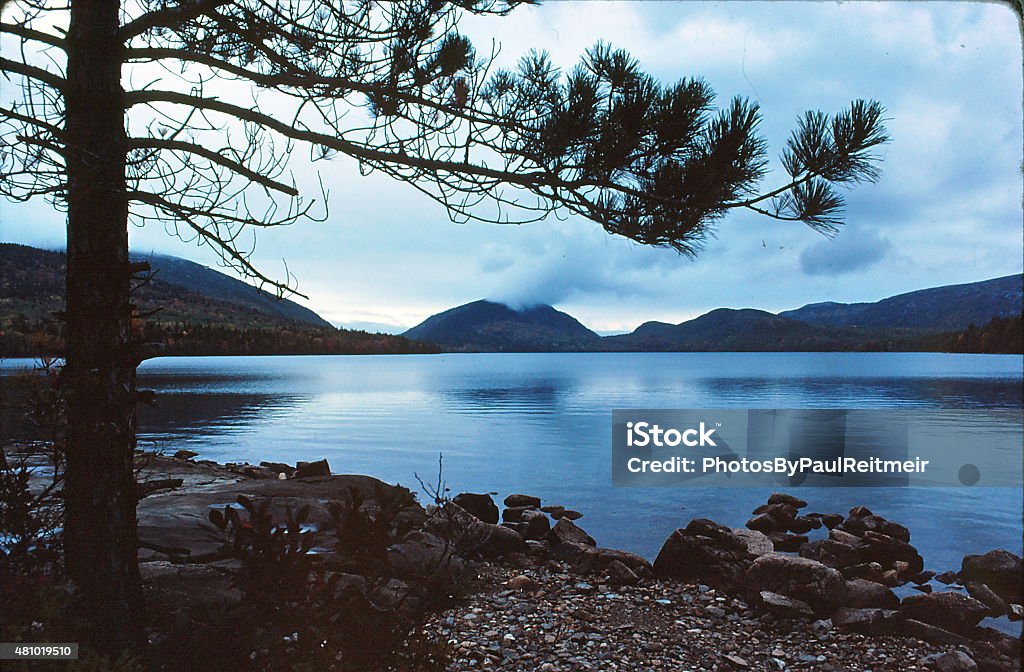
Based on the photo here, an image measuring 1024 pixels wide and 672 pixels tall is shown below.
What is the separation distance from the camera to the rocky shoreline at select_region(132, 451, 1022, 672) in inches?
218

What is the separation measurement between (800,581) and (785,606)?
18.8 inches

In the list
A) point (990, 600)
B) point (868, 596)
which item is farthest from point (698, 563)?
point (990, 600)

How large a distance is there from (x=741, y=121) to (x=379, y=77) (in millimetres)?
2522

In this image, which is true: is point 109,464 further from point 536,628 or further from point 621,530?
point 621,530

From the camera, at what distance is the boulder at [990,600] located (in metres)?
7.94

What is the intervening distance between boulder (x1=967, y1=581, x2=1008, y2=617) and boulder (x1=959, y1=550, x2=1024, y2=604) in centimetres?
60

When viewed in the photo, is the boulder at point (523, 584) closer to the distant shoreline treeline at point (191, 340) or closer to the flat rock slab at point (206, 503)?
the flat rock slab at point (206, 503)

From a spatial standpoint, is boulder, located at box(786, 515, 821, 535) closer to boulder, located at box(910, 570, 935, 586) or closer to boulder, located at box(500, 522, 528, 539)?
boulder, located at box(910, 570, 935, 586)

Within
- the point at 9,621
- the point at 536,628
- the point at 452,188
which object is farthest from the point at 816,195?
the point at 9,621

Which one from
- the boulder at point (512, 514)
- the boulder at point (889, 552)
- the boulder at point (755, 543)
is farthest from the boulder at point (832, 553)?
the boulder at point (512, 514)

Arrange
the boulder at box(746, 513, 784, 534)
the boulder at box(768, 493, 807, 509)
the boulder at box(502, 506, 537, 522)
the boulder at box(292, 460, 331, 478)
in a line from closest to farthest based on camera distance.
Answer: the boulder at box(502, 506, 537, 522) < the boulder at box(292, 460, 331, 478) < the boulder at box(746, 513, 784, 534) < the boulder at box(768, 493, 807, 509)

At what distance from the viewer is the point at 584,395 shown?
191 feet

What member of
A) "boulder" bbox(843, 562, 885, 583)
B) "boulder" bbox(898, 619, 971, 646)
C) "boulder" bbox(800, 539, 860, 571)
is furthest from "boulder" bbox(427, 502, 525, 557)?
"boulder" bbox(898, 619, 971, 646)

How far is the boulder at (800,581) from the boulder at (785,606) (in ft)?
0.50
